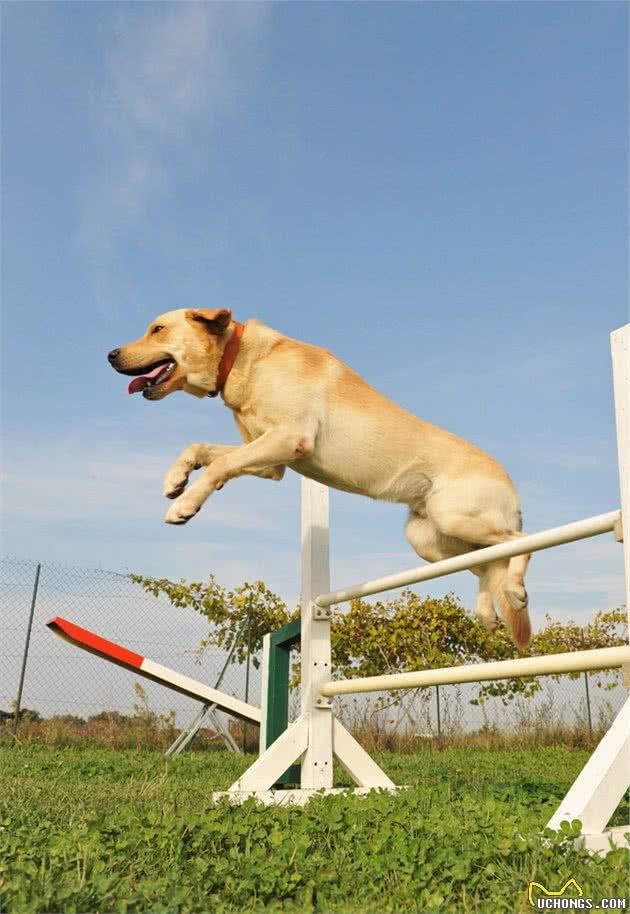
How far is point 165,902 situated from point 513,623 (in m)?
2.08

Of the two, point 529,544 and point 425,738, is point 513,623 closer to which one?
point 529,544

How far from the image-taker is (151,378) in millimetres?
3525

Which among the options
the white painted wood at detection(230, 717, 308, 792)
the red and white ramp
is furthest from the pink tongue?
the red and white ramp

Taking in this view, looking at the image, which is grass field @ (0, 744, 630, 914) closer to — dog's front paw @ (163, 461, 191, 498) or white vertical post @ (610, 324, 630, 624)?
white vertical post @ (610, 324, 630, 624)

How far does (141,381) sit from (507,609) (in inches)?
75.3

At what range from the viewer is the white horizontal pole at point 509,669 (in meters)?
2.33

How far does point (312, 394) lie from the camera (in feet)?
11.5

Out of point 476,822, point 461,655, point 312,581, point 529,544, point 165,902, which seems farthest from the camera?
point 461,655

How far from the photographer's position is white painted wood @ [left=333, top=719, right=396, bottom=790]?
379 cm

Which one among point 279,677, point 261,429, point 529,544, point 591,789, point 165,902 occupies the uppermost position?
point 261,429

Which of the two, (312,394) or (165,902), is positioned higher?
(312,394)

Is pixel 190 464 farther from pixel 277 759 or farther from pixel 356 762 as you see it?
pixel 356 762

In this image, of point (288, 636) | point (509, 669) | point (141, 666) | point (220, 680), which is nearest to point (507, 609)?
point (509, 669)

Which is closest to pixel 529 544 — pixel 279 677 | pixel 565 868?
pixel 565 868
